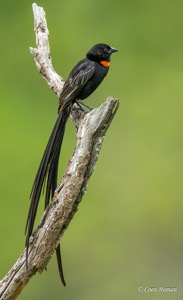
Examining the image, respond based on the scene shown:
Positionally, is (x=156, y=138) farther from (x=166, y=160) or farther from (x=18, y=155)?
(x=18, y=155)

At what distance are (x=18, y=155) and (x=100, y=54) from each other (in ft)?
15.2

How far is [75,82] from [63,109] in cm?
16

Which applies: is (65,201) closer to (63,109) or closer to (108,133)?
(63,109)

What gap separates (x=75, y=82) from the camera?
13.4 ft

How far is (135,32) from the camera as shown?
11047mm

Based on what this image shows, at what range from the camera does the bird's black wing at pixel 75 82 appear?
13.2 ft

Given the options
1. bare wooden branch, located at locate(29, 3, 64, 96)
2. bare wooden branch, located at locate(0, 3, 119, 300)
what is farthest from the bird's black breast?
bare wooden branch, located at locate(0, 3, 119, 300)

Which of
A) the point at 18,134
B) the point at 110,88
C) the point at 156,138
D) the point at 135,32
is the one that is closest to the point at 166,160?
the point at 156,138

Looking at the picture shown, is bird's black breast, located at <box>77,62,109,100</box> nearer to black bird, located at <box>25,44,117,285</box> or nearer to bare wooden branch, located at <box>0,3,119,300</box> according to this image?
black bird, located at <box>25,44,117,285</box>

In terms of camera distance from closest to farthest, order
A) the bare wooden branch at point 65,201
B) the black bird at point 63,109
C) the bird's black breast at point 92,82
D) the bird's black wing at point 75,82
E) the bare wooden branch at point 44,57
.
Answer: the bare wooden branch at point 65,201
the black bird at point 63,109
the bird's black wing at point 75,82
the bird's black breast at point 92,82
the bare wooden branch at point 44,57

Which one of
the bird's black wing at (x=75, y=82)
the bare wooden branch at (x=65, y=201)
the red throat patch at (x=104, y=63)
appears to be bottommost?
the bare wooden branch at (x=65, y=201)

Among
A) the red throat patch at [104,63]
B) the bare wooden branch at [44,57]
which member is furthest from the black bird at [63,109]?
the bare wooden branch at [44,57]

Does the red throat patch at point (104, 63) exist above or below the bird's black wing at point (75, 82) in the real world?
above

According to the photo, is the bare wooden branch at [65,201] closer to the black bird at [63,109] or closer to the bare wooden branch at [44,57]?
the black bird at [63,109]
